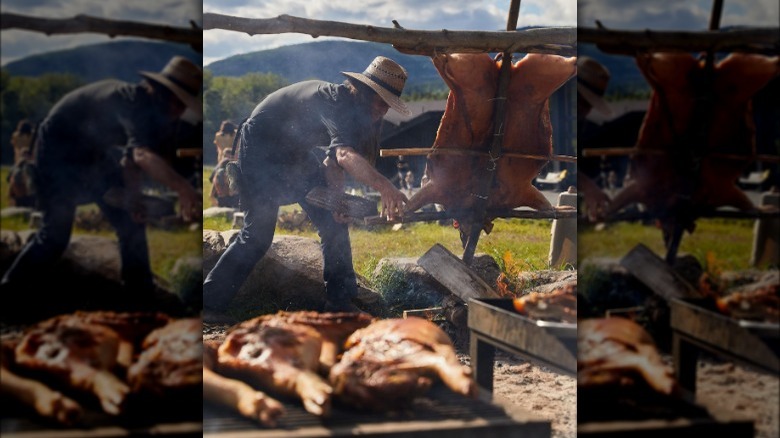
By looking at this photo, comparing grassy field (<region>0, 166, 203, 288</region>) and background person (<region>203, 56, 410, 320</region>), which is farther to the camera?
background person (<region>203, 56, 410, 320</region>)

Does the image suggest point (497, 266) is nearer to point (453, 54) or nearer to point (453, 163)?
point (453, 163)

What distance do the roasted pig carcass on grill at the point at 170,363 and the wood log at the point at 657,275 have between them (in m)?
1.76

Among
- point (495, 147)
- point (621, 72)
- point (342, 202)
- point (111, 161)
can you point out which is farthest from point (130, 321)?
point (495, 147)

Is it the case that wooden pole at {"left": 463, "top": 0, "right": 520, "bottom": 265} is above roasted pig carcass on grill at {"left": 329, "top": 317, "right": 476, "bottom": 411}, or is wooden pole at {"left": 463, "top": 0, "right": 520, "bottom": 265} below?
above

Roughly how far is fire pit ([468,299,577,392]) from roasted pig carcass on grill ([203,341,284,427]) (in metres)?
1.28

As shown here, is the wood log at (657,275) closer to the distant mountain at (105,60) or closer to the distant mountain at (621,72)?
the distant mountain at (621,72)

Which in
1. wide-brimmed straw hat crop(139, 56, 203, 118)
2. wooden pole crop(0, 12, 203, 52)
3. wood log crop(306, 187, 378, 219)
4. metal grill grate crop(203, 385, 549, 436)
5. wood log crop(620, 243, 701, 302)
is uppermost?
wooden pole crop(0, 12, 203, 52)

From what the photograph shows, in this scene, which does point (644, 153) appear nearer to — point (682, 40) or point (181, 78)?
point (682, 40)

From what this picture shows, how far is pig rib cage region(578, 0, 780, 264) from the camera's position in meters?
3.15

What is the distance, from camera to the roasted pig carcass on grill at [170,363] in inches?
129

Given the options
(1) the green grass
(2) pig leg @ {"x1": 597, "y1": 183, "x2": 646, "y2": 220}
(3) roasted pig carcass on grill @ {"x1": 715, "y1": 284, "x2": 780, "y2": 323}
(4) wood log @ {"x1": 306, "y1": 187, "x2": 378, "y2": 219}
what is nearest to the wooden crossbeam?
(2) pig leg @ {"x1": 597, "y1": 183, "x2": 646, "y2": 220}

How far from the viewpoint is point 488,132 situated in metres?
5.73

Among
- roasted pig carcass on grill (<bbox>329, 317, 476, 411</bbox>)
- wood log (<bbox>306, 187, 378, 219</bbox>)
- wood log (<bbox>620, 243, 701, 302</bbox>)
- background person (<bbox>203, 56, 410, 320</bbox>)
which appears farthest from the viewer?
wood log (<bbox>306, 187, 378, 219</bbox>)

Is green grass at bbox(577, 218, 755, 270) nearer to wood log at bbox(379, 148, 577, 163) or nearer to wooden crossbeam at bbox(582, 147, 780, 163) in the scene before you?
wooden crossbeam at bbox(582, 147, 780, 163)
